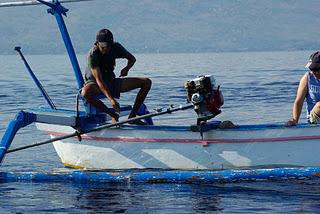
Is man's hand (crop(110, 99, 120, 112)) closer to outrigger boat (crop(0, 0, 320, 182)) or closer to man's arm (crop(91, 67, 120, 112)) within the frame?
man's arm (crop(91, 67, 120, 112))

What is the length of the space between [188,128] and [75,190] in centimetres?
228

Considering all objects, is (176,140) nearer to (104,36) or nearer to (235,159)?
(235,159)

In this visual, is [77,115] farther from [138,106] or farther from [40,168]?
[40,168]

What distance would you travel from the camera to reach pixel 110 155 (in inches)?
650

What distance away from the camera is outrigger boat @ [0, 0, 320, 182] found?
15.0 m

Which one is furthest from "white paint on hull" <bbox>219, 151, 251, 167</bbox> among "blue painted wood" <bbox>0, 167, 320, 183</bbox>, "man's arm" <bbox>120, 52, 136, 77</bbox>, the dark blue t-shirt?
the dark blue t-shirt

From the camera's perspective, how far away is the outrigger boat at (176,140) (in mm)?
15000

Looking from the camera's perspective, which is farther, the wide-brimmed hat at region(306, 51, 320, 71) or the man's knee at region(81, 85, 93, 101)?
the man's knee at region(81, 85, 93, 101)

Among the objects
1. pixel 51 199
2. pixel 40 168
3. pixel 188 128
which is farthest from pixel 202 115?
pixel 40 168

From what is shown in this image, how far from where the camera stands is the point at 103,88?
1552 cm

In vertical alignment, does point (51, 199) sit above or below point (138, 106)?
below

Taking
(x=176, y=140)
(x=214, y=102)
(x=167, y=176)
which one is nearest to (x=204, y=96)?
(x=214, y=102)

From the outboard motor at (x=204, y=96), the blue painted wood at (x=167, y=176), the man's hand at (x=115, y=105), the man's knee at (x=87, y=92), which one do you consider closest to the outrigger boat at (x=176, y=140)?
the outboard motor at (x=204, y=96)

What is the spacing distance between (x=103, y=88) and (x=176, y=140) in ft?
5.33
